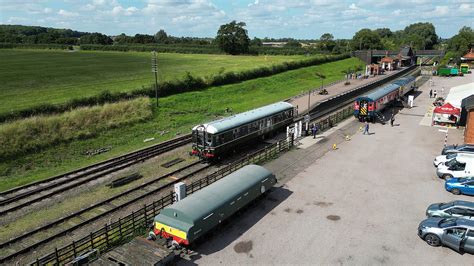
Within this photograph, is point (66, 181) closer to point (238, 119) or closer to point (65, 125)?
point (65, 125)

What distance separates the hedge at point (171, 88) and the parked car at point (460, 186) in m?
42.8

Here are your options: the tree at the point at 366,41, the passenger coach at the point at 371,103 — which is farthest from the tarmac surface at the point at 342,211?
the tree at the point at 366,41

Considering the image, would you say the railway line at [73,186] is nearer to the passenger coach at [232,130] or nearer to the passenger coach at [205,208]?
the passenger coach at [232,130]

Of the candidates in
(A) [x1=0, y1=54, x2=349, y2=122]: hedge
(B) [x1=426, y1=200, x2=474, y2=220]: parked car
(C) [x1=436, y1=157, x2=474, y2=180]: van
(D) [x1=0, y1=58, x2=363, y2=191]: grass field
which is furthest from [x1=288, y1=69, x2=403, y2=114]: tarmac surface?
(B) [x1=426, y1=200, x2=474, y2=220]: parked car

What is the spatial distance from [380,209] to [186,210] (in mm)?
12414

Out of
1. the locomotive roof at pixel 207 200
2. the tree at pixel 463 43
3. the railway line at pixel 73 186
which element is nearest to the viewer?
the locomotive roof at pixel 207 200

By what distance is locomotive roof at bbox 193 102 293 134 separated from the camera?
3008 cm

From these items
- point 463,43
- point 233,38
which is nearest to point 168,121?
point 233,38

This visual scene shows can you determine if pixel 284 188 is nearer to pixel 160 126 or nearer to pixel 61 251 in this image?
pixel 61 251

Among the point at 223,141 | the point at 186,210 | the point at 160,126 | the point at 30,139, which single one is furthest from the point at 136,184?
the point at 160,126

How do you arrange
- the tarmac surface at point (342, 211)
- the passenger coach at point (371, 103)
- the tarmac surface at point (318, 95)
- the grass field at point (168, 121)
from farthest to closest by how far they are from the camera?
the tarmac surface at point (318, 95), the passenger coach at point (371, 103), the grass field at point (168, 121), the tarmac surface at point (342, 211)

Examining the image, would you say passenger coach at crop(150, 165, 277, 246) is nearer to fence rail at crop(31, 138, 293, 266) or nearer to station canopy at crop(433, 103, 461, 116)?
fence rail at crop(31, 138, 293, 266)

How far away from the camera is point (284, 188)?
2569cm

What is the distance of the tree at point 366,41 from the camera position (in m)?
162
